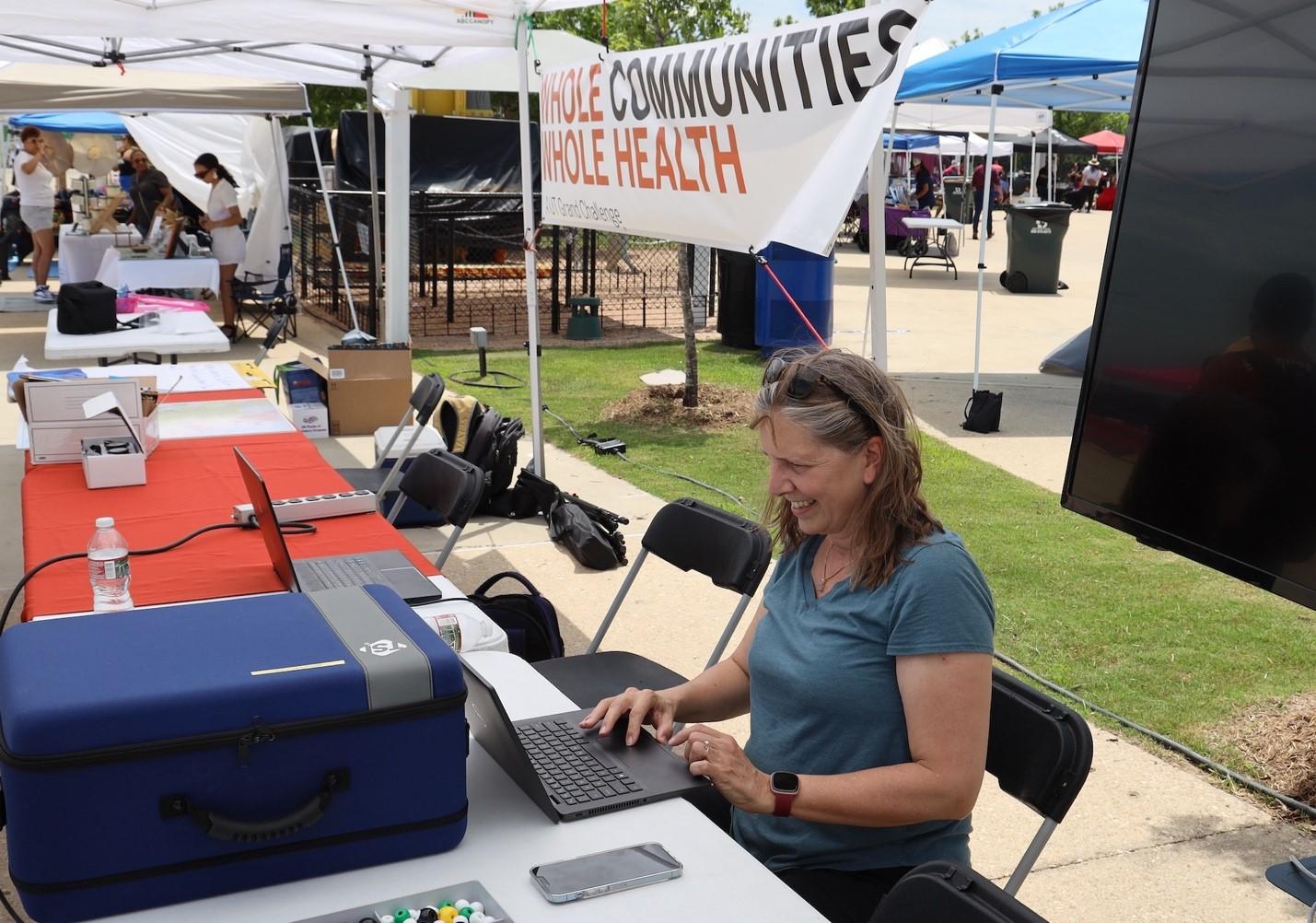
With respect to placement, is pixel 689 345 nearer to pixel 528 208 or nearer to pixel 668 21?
pixel 528 208

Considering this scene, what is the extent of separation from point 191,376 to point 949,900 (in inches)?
219

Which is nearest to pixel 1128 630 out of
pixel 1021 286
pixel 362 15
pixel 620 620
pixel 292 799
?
pixel 620 620

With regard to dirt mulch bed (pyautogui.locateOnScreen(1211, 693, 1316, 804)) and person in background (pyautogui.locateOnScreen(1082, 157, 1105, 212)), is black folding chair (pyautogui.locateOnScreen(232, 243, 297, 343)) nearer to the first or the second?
dirt mulch bed (pyautogui.locateOnScreen(1211, 693, 1316, 804))

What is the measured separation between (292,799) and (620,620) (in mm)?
3427

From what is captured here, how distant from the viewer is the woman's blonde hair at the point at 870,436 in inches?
85.4

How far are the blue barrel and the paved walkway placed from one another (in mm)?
954

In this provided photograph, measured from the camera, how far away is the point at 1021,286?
1766cm

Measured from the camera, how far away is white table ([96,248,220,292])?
36.9ft

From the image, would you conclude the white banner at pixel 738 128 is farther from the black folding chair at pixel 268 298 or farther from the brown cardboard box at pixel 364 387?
the black folding chair at pixel 268 298

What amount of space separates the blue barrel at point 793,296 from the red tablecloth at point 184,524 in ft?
20.6

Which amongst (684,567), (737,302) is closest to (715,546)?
(684,567)

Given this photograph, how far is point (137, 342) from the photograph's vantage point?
24.0 feet

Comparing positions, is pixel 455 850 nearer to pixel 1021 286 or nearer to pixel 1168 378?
pixel 1168 378

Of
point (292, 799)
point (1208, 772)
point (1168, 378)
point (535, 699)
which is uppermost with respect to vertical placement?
point (1168, 378)
